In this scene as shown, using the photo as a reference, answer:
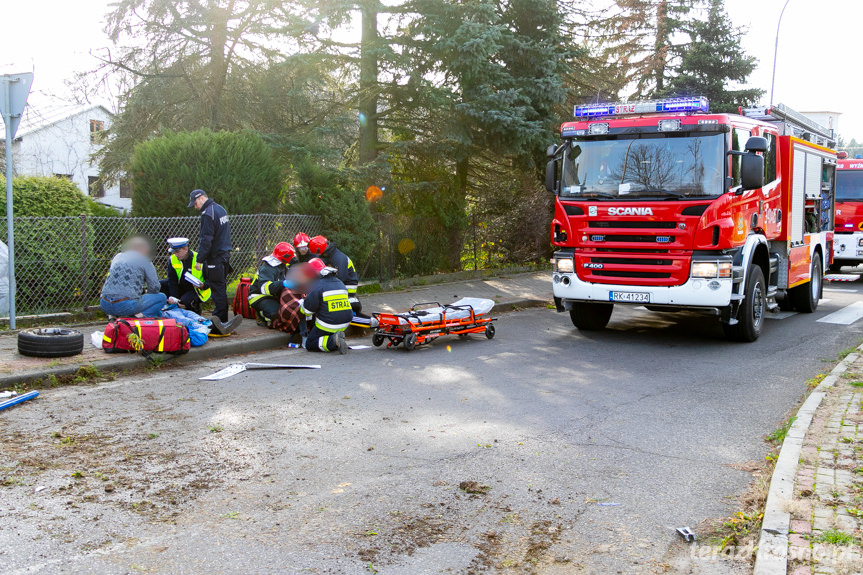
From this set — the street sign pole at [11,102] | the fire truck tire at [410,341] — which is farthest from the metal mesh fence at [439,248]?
the street sign pole at [11,102]

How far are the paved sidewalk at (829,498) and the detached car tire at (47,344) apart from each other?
707 cm

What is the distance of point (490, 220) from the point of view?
19.1m

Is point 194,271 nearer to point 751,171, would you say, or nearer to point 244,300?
point 244,300

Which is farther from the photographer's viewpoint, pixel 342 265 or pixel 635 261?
pixel 342 265

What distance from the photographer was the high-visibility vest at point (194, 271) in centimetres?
985

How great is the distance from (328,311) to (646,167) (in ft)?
14.8

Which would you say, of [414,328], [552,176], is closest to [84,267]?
[414,328]

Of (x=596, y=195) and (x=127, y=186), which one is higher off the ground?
(x=127, y=186)

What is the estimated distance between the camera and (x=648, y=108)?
1029 centimetres

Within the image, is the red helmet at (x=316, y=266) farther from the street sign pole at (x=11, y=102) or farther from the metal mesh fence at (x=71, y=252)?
the street sign pole at (x=11, y=102)

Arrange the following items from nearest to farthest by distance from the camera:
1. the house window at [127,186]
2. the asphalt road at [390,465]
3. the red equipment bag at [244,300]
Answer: the asphalt road at [390,465], the red equipment bag at [244,300], the house window at [127,186]

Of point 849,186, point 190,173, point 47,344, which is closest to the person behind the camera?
point 47,344

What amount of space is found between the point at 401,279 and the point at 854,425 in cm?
1060

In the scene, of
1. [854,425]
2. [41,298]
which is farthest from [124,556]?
[41,298]
